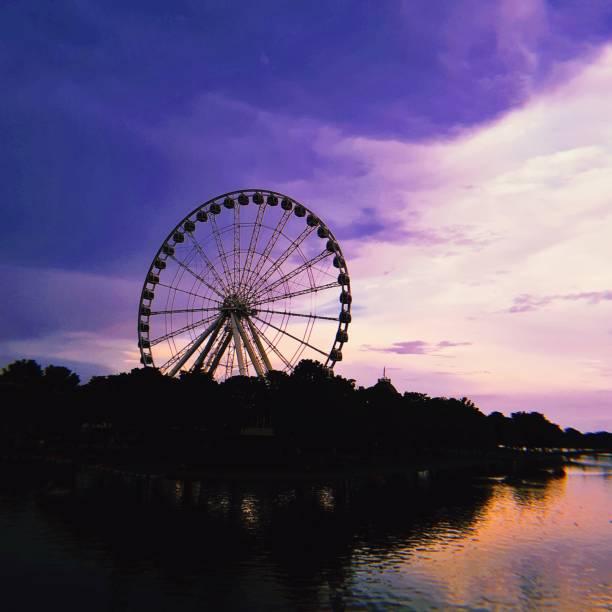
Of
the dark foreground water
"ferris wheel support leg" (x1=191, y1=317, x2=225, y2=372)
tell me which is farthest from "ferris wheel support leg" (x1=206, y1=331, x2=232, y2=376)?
the dark foreground water

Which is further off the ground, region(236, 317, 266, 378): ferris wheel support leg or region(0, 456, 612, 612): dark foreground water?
region(236, 317, 266, 378): ferris wheel support leg

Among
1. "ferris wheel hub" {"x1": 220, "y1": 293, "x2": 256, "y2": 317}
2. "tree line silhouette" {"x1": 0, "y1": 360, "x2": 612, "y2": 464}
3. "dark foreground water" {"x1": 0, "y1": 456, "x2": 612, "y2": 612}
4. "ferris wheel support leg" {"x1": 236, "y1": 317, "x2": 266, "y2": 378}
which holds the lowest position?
"dark foreground water" {"x1": 0, "y1": 456, "x2": 612, "y2": 612}

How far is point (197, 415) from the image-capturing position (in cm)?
8206

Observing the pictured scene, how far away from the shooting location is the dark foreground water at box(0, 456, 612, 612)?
25.9m

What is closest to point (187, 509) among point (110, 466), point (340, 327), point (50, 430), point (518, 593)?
point (518, 593)

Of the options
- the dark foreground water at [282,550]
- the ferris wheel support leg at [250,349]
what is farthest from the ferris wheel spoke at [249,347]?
the dark foreground water at [282,550]

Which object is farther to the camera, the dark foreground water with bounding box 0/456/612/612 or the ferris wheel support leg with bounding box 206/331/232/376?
the ferris wheel support leg with bounding box 206/331/232/376

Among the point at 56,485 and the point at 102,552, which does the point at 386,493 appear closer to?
the point at 56,485

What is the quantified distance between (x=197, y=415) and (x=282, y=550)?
49.2m

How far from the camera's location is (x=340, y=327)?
86250 mm

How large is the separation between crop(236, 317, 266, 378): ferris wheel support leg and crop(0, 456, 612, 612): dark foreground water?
2079cm

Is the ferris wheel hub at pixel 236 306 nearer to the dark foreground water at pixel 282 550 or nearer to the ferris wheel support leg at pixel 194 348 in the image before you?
the ferris wheel support leg at pixel 194 348

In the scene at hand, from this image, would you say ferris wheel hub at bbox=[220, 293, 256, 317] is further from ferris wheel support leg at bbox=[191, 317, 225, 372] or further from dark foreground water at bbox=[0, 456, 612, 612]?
dark foreground water at bbox=[0, 456, 612, 612]

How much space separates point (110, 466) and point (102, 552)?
45102mm
